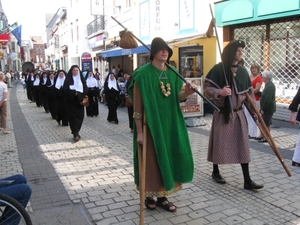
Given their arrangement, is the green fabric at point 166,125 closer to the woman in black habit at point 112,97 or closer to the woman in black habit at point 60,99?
the woman in black habit at point 60,99

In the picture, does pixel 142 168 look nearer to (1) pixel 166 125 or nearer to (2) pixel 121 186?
A: (1) pixel 166 125

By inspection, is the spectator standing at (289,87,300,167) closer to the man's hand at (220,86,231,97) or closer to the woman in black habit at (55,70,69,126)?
the man's hand at (220,86,231,97)

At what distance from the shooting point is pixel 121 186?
15.0 feet

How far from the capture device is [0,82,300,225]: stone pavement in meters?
3.62

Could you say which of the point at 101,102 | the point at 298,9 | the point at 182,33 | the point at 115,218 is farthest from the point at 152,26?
the point at 115,218

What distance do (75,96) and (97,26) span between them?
18385mm

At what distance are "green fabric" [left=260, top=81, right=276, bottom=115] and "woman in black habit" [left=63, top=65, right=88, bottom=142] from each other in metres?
3.94

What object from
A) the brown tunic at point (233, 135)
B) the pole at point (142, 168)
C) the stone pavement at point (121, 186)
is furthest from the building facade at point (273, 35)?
the pole at point (142, 168)

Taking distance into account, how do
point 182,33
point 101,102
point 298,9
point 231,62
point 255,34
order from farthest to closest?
1. point 101,102
2. point 182,33
3. point 255,34
4. point 298,9
5. point 231,62

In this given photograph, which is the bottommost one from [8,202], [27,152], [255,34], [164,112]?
[27,152]

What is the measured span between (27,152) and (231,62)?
182 inches

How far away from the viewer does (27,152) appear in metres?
6.81

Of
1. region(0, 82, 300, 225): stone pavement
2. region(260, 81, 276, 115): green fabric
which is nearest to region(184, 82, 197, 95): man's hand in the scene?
region(0, 82, 300, 225): stone pavement

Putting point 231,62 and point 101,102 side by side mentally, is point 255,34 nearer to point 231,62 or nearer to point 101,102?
point 231,62
